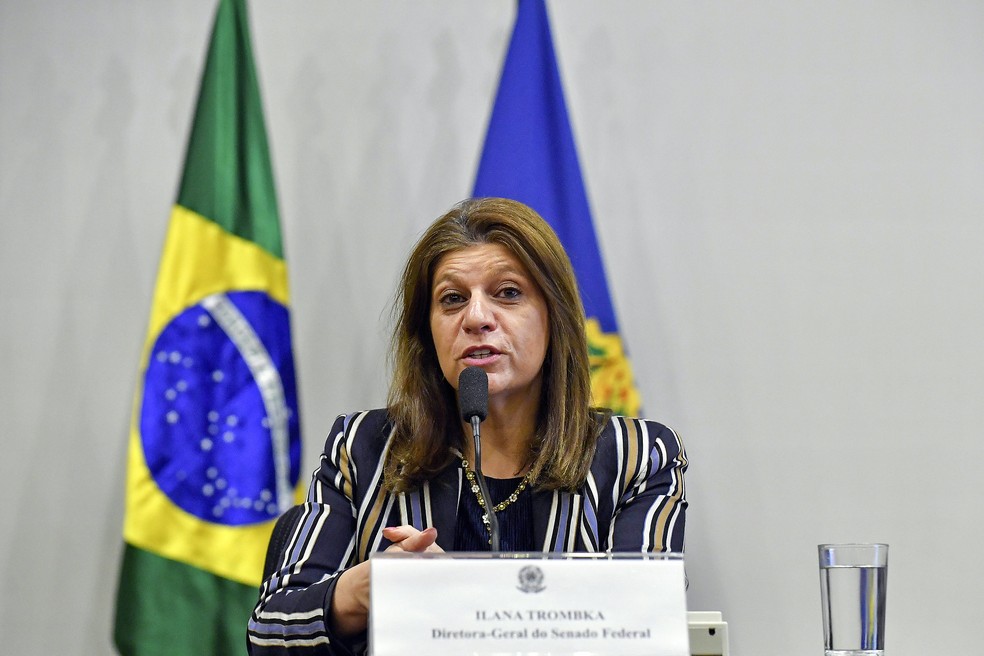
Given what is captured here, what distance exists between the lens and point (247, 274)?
2639 millimetres

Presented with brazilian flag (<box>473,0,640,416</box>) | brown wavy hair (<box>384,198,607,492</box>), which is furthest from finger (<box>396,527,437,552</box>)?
brazilian flag (<box>473,0,640,416</box>)

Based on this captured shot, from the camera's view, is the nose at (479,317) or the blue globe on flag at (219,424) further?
the blue globe on flag at (219,424)

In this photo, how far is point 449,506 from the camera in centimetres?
169

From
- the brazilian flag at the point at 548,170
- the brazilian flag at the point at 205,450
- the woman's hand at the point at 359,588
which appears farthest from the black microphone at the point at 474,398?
the brazilian flag at the point at 205,450

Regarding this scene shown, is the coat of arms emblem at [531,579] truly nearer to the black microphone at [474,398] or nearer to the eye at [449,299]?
the black microphone at [474,398]

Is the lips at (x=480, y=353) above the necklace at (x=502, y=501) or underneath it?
above

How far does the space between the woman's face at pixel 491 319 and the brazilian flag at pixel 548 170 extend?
0.76 metres

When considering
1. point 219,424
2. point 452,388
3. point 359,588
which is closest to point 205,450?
point 219,424

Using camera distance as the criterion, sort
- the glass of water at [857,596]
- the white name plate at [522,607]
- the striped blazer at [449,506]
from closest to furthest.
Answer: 1. the white name plate at [522,607]
2. the glass of water at [857,596]
3. the striped blazer at [449,506]

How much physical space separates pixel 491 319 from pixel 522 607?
2.54 ft

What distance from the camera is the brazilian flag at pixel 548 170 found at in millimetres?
2574

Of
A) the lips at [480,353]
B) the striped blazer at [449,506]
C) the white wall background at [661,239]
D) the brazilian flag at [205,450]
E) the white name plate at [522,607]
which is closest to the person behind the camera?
the white name plate at [522,607]

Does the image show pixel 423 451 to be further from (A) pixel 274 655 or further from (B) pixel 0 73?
(B) pixel 0 73

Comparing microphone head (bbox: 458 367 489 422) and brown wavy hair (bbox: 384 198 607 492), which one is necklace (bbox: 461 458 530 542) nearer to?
brown wavy hair (bbox: 384 198 607 492)
